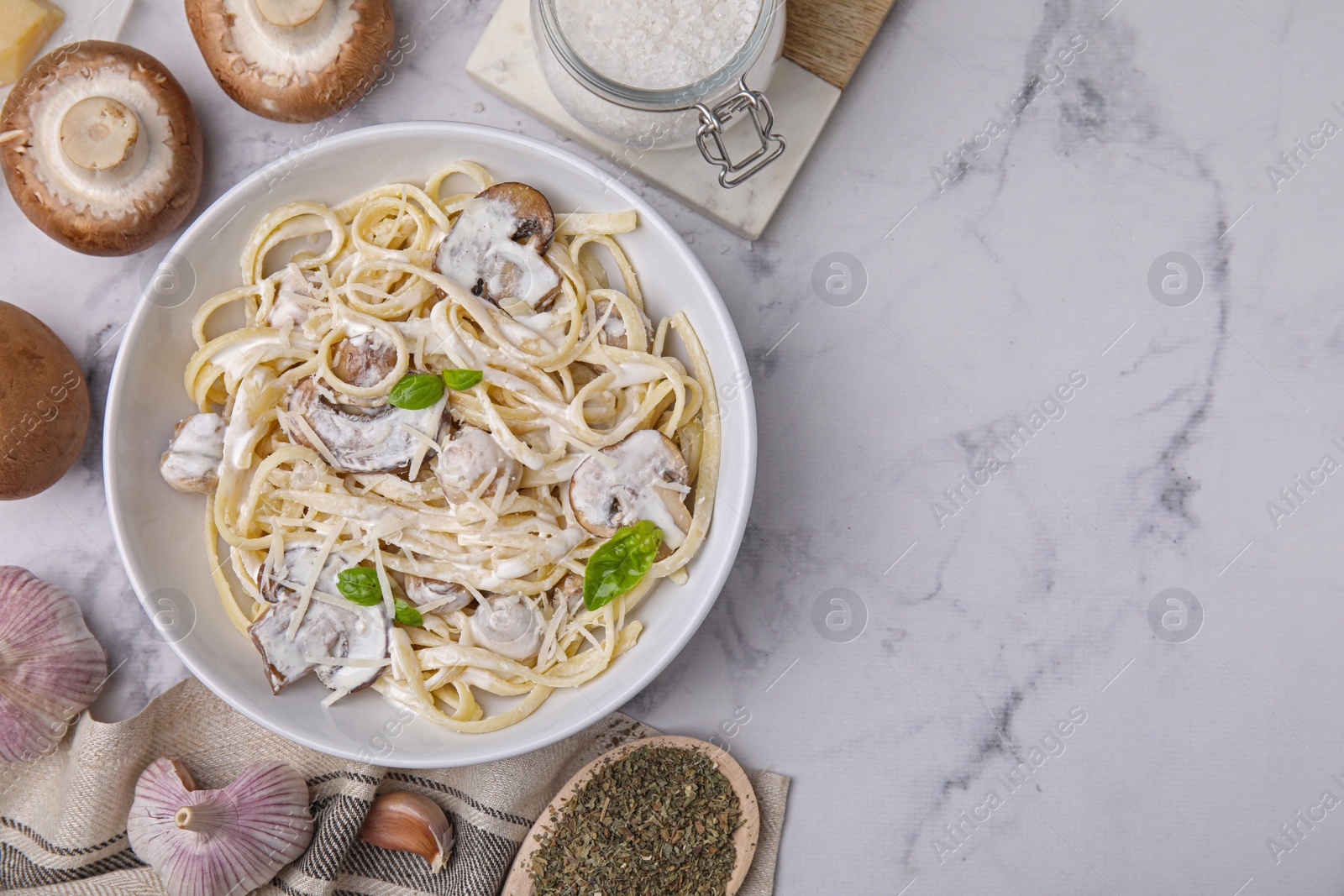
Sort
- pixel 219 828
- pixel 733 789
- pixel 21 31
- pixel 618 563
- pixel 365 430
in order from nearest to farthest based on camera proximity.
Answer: pixel 618 563 → pixel 365 430 → pixel 219 828 → pixel 21 31 → pixel 733 789

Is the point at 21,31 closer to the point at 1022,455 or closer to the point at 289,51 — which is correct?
the point at 289,51

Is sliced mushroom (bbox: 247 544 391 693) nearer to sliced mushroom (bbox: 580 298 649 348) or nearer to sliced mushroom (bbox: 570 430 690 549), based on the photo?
sliced mushroom (bbox: 570 430 690 549)

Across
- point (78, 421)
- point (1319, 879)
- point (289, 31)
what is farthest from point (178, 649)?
point (1319, 879)

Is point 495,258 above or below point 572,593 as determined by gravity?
above

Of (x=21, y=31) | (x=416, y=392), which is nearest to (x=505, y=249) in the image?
(x=416, y=392)

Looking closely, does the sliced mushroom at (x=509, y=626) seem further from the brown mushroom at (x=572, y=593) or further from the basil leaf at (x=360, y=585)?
the basil leaf at (x=360, y=585)

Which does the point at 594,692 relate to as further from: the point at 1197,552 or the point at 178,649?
the point at 1197,552

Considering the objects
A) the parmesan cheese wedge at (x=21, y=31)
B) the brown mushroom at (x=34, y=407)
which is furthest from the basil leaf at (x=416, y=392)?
the parmesan cheese wedge at (x=21, y=31)
